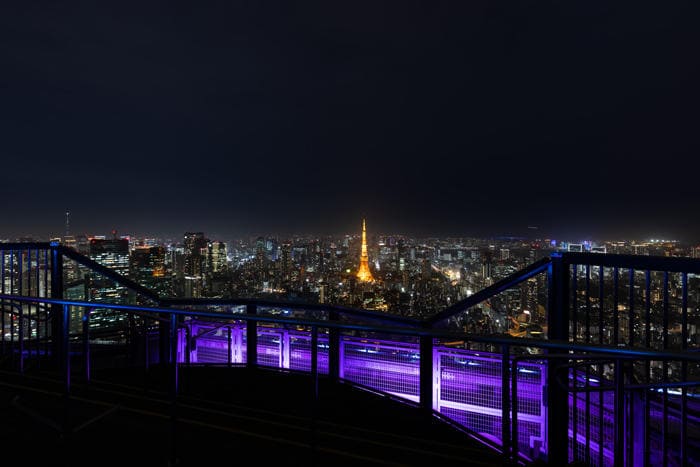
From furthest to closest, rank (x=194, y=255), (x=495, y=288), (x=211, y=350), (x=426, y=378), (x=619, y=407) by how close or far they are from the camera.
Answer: (x=194, y=255) → (x=211, y=350) → (x=426, y=378) → (x=495, y=288) → (x=619, y=407)

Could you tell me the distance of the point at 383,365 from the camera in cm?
484

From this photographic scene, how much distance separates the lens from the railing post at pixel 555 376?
319 cm

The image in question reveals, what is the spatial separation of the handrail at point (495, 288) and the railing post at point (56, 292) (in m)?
5.30

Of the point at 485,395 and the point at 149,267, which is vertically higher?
the point at 485,395

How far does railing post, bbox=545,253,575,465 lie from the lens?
3186mm

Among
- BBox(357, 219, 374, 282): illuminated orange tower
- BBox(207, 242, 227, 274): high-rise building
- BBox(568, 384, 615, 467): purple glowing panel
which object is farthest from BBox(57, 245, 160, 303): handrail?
BBox(357, 219, 374, 282): illuminated orange tower

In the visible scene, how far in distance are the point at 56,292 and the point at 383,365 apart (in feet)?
15.9

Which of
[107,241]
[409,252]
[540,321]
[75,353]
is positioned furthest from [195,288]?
[540,321]

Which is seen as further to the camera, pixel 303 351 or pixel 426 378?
pixel 303 351

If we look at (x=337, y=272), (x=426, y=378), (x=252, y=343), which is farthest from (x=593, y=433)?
(x=337, y=272)

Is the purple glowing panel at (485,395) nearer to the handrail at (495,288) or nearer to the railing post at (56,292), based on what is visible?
the handrail at (495,288)

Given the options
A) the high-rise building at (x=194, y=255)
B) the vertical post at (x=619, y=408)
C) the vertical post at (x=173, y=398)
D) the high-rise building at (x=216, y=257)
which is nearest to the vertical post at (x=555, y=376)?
the vertical post at (x=619, y=408)

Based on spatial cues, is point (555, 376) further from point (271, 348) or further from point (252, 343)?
point (252, 343)

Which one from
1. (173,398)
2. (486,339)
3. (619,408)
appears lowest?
(173,398)
